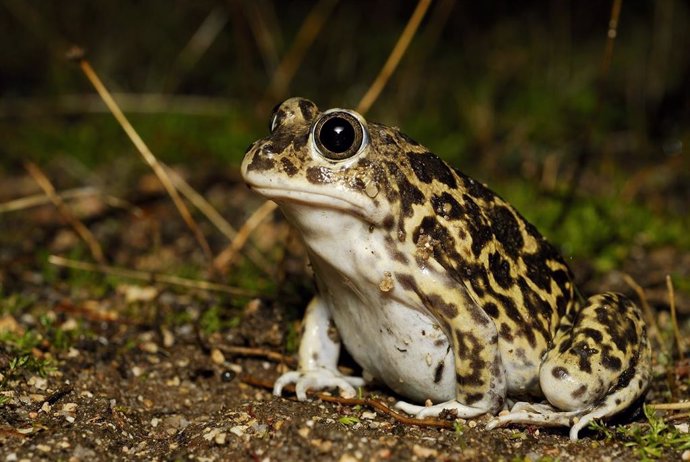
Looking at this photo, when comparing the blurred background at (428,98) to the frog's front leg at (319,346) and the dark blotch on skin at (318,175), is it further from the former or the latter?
the dark blotch on skin at (318,175)

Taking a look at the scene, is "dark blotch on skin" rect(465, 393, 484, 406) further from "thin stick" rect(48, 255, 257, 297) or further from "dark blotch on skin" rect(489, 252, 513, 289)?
"thin stick" rect(48, 255, 257, 297)

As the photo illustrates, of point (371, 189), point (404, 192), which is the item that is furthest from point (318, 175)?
point (404, 192)

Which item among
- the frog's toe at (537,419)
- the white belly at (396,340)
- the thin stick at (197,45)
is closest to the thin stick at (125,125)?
the white belly at (396,340)

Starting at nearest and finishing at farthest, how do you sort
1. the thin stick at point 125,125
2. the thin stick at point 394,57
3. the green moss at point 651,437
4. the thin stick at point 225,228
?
the green moss at point 651,437 < the thin stick at point 125,125 < the thin stick at point 394,57 < the thin stick at point 225,228

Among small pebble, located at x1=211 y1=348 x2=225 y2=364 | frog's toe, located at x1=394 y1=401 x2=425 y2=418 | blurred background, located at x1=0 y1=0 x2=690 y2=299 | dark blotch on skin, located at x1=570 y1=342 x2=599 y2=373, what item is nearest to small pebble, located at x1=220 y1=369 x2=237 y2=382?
small pebble, located at x1=211 y1=348 x2=225 y2=364

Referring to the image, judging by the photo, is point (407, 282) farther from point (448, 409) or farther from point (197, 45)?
point (197, 45)

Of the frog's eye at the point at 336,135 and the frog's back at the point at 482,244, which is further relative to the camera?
the frog's back at the point at 482,244

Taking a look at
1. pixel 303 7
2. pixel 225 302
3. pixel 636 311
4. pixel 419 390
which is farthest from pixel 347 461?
pixel 303 7

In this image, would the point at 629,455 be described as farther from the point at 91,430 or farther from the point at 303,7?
the point at 303,7
